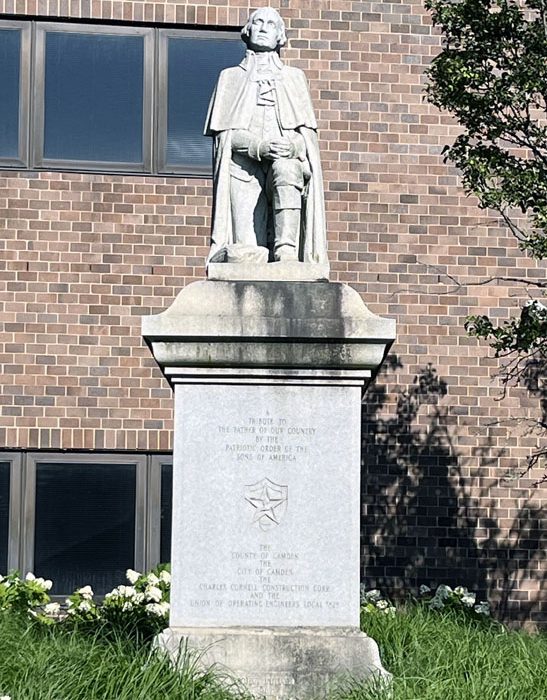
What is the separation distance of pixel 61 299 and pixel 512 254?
388 cm

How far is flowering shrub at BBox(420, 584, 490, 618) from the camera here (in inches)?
449

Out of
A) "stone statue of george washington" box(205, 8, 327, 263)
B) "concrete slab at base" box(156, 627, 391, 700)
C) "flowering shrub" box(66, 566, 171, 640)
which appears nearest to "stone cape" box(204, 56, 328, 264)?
"stone statue of george washington" box(205, 8, 327, 263)

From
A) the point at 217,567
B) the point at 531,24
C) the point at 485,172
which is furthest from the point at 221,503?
the point at 531,24

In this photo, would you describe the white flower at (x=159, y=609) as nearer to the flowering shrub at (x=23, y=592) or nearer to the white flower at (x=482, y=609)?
the flowering shrub at (x=23, y=592)

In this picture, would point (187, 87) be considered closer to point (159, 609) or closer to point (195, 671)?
point (159, 609)

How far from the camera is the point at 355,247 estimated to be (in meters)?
12.9

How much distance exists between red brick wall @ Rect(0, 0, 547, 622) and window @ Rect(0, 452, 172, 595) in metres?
0.25

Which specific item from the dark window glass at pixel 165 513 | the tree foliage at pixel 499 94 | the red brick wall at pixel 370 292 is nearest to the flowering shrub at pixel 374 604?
the red brick wall at pixel 370 292

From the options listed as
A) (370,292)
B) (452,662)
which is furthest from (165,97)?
(452,662)

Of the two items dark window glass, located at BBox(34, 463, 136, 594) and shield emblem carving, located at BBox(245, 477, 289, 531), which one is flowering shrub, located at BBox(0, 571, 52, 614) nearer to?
dark window glass, located at BBox(34, 463, 136, 594)

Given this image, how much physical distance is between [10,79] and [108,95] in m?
0.84

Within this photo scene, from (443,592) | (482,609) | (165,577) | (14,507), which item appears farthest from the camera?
(14,507)

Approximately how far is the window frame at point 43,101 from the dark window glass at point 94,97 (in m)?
0.04

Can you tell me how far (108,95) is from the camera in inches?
517
